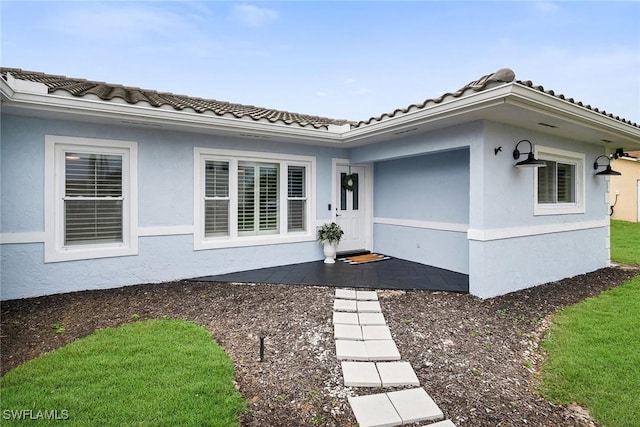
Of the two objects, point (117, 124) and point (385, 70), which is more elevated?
point (385, 70)

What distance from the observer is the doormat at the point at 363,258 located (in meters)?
7.67

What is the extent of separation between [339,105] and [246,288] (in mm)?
12068

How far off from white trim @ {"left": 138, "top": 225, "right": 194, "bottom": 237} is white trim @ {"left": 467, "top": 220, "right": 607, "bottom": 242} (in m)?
5.17

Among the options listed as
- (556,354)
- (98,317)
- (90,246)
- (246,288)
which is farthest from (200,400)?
(90,246)

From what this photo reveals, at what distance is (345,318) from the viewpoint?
4.34 meters

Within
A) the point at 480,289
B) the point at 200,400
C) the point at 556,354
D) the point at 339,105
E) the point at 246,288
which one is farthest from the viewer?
the point at 339,105

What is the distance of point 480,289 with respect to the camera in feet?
17.2

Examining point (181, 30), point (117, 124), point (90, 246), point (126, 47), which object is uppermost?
point (181, 30)

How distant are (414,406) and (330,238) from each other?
5.06 m

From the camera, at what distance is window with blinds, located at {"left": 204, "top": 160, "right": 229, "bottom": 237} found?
6.55 m

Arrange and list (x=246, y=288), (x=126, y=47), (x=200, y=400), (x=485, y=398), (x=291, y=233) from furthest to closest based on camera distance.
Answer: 1. (x=126, y=47)
2. (x=291, y=233)
3. (x=246, y=288)
4. (x=485, y=398)
5. (x=200, y=400)

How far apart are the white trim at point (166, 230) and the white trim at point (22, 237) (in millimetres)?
1393

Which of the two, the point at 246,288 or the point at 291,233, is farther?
the point at 291,233

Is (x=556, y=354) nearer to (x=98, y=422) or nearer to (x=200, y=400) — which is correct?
(x=200, y=400)
